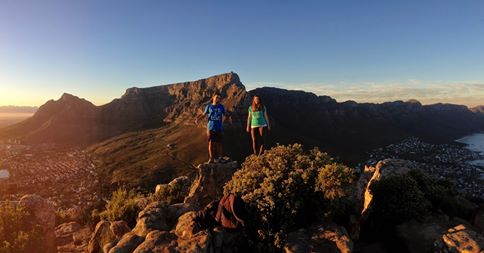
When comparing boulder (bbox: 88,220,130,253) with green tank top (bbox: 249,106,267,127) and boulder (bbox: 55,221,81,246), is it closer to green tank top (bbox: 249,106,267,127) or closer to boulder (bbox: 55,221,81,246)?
boulder (bbox: 55,221,81,246)

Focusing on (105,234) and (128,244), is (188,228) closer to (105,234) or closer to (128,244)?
(128,244)

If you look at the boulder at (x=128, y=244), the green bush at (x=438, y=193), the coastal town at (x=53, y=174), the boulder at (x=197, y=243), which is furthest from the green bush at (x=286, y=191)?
the coastal town at (x=53, y=174)

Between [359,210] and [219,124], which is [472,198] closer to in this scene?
[359,210]

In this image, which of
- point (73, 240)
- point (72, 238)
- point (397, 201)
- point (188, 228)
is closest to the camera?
point (188, 228)

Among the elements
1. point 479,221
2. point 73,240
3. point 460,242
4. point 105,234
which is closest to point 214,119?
point 105,234

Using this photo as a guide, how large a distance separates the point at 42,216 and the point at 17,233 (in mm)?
1559

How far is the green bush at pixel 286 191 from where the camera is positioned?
9.26 meters

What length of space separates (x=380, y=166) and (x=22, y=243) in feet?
41.8

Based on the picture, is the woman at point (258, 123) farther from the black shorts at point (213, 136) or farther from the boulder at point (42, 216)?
the boulder at point (42, 216)

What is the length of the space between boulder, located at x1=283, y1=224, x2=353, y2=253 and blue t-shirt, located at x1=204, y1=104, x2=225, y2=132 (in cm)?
844

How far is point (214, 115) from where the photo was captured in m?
16.5

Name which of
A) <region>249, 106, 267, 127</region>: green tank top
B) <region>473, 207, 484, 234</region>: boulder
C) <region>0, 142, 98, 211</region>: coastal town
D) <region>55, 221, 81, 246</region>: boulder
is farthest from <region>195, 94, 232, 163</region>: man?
<region>0, 142, 98, 211</region>: coastal town

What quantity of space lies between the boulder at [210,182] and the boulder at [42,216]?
18.4ft

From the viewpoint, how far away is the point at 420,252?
28.8ft
